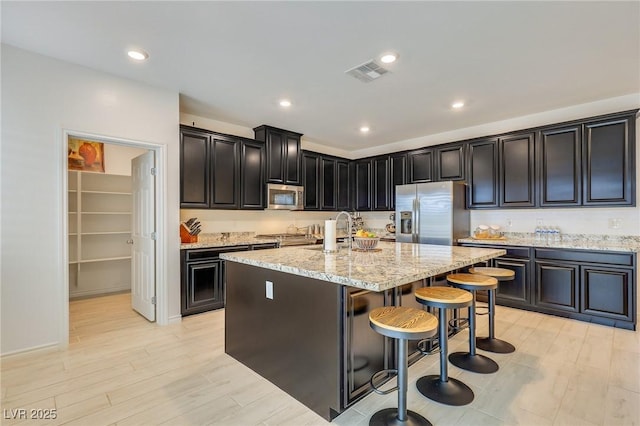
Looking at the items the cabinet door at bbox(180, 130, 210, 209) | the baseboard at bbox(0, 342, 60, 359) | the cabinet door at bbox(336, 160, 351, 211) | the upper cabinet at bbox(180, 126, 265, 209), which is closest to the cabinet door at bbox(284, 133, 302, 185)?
the upper cabinet at bbox(180, 126, 265, 209)

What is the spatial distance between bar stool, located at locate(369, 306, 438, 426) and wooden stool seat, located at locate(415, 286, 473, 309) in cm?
18

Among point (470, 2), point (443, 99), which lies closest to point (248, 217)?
point (443, 99)

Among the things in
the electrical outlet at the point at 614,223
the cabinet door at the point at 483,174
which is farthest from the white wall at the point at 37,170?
the electrical outlet at the point at 614,223

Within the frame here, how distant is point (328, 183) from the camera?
5.98 meters

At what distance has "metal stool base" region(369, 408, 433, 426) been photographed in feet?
5.77

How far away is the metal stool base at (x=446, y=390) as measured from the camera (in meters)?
2.04

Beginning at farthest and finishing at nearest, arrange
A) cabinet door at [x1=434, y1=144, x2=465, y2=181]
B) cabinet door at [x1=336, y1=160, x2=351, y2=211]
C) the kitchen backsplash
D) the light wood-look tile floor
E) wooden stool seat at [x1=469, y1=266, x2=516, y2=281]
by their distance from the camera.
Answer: cabinet door at [x1=336, y1=160, x2=351, y2=211] → cabinet door at [x1=434, y1=144, x2=465, y2=181] → the kitchen backsplash → wooden stool seat at [x1=469, y1=266, x2=516, y2=281] → the light wood-look tile floor

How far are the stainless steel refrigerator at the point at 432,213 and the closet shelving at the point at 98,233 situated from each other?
4.68 metres

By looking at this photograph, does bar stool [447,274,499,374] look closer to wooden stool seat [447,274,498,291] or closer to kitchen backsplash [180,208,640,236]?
wooden stool seat [447,274,498,291]

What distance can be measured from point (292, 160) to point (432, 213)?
8.16 ft

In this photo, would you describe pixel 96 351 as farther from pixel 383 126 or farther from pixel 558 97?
pixel 558 97

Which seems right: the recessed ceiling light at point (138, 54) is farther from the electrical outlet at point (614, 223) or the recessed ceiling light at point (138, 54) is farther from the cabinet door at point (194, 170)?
the electrical outlet at point (614, 223)

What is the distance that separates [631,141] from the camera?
3473 mm

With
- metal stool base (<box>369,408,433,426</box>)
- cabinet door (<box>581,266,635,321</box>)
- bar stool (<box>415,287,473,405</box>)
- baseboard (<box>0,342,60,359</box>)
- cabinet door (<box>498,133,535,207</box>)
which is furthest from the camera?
cabinet door (<box>498,133,535,207</box>)
